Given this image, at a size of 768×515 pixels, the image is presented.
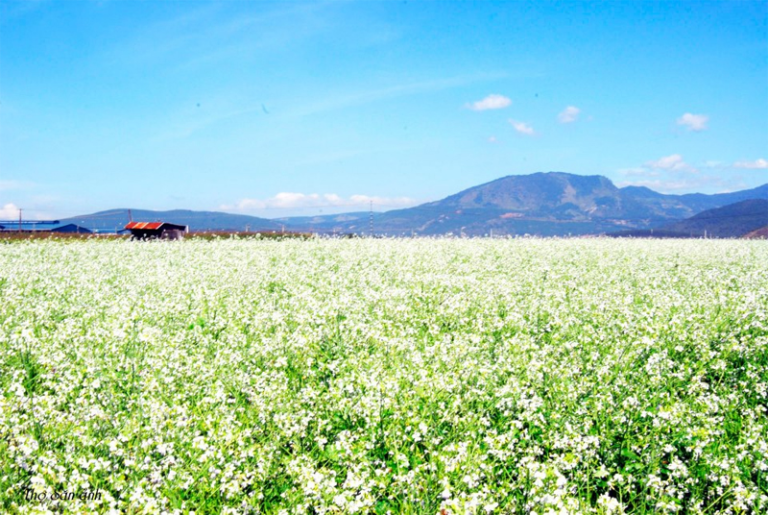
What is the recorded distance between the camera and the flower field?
464 centimetres

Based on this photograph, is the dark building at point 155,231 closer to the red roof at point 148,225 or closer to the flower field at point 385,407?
the red roof at point 148,225

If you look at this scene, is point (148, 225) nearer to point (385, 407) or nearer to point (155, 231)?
point (155, 231)

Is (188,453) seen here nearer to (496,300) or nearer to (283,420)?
(283,420)

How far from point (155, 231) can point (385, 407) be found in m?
43.3

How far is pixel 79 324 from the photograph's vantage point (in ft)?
29.4

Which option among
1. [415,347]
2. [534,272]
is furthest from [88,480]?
[534,272]

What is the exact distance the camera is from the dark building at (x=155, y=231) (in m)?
44.5

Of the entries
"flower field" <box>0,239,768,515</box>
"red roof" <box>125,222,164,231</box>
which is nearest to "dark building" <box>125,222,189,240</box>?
"red roof" <box>125,222,164,231</box>

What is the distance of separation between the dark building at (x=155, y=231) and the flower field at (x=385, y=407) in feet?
116

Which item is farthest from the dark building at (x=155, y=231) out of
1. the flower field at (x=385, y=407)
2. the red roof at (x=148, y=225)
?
the flower field at (x=385, y=407)

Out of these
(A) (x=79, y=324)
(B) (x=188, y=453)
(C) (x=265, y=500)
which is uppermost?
(A) (x=79, y=324)

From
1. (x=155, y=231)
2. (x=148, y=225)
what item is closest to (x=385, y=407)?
(x=155, y=231)

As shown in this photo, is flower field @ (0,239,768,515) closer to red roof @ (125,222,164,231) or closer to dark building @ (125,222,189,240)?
dark building @ (125,222,189,240)

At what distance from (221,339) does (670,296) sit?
30.2 feet
